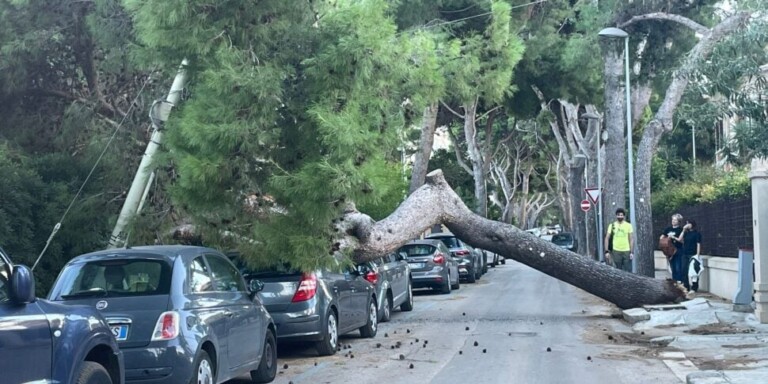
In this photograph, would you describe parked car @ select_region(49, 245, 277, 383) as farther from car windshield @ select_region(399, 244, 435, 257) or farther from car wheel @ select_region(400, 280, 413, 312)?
car windshield @ select_region(399, 244, 435, 257)

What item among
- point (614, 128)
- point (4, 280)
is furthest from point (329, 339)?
point (614, 128)

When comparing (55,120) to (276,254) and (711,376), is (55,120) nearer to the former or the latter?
(276,254)

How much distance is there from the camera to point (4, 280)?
20.7 feet

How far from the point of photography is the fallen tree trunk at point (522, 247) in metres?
19.2

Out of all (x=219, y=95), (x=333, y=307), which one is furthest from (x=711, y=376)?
(x=219, y=95)

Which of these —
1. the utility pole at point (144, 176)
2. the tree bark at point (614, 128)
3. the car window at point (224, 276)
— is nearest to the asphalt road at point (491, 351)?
the car window at point (224, 276)

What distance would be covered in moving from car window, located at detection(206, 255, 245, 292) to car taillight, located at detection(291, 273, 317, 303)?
2.34 m

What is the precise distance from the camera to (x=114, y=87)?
1931cm

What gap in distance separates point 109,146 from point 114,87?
244 centimetres

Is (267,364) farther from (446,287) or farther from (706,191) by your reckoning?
(706,191)

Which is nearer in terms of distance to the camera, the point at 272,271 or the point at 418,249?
the point at 272,271

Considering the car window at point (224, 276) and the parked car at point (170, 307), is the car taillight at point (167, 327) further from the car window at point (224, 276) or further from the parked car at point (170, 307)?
the car window at point (224, 276)

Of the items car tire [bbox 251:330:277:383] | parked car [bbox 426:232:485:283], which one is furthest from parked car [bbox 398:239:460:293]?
car tire [bbox 251:330:277:383]

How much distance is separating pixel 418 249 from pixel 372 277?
30.7 feet
